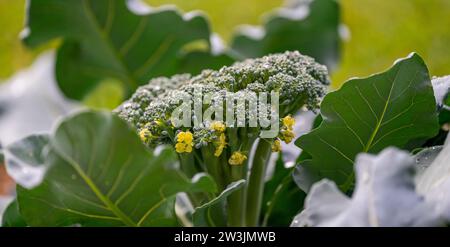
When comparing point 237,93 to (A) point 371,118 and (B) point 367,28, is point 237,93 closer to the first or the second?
(A) point 371,118

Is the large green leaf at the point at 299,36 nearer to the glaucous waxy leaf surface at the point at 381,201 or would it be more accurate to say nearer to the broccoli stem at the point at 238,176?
the broccoli stem at the point at 238,176

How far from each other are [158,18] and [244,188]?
1.60 feet

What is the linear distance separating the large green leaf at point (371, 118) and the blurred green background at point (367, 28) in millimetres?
1030

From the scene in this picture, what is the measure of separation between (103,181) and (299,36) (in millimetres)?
792

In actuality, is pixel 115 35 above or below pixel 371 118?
A: above

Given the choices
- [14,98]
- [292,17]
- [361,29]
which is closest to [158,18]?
[292,17]

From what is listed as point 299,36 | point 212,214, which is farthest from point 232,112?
point 299,36

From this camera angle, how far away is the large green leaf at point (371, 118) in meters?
0.65

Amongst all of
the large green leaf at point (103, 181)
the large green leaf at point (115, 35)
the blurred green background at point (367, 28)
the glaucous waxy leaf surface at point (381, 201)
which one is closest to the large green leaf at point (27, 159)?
the large green leaf at point (103, 181)

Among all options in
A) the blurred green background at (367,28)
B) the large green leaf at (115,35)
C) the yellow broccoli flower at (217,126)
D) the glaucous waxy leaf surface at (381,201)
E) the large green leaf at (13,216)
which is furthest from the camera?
the blurred green background at (367,28)

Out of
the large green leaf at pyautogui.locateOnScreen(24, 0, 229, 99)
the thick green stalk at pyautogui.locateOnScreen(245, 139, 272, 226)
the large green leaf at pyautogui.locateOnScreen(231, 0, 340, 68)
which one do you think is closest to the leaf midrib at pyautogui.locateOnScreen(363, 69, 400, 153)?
the thick green stalk at pyautogui.locateOnScreen(245, 139, 272, 226)

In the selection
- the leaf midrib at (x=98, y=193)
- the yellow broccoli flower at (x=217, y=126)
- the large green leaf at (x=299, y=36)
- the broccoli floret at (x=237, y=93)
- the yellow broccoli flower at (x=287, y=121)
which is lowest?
the leaf midrib at (x=98, y=193)

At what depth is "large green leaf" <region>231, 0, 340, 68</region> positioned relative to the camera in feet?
4.22

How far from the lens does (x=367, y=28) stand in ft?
6.97
